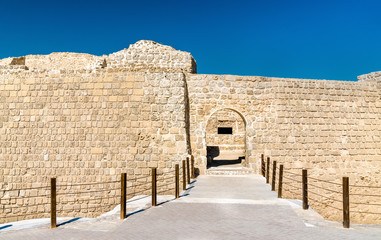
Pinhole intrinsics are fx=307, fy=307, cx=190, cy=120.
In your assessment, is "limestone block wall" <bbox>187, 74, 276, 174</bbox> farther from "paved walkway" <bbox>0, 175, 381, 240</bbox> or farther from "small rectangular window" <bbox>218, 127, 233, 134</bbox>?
"small rectangular window" <bbox>218, 127, 233, 134</bbox>

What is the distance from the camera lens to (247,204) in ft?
25.3

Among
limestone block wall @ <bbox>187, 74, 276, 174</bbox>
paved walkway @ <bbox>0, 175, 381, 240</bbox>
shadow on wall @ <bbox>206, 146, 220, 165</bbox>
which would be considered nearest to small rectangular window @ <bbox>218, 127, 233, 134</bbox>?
shadow on wall @ <bbox>206, 146, 220, 165</bbox>

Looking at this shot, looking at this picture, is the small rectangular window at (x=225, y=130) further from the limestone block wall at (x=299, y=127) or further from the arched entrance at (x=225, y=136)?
the limestone block wall at (x=299, y=127)

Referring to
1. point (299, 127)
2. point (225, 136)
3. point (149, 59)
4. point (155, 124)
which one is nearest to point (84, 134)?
point (155, 124)

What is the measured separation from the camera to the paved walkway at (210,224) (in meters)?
5.38

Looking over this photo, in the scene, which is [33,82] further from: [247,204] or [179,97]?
[247,204]

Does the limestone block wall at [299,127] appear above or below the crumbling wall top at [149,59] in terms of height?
below

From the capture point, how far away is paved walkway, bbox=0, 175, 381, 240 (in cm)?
538

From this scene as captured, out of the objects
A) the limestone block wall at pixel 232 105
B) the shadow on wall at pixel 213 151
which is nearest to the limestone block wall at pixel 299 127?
the limestone block wall at pixel 232 105

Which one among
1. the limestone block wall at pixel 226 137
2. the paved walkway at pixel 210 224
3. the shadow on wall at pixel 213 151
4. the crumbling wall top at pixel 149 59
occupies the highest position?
the crumbling wall top at pixel 149 59

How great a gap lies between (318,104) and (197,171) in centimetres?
612

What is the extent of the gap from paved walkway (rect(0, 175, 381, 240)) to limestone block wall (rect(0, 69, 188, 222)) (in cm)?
317

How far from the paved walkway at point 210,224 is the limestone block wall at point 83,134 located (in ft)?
10.4

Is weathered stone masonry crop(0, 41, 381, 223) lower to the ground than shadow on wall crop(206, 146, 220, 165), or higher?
higher
